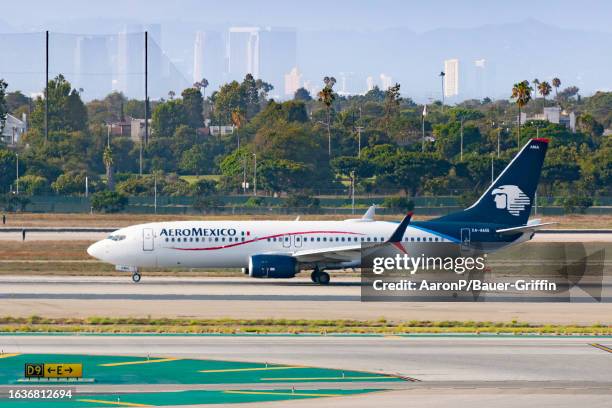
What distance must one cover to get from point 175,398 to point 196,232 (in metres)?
30.0

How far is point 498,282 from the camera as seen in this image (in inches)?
2306

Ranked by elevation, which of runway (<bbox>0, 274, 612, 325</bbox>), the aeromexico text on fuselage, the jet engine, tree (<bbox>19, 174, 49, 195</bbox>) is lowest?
runway (<bbox>0, 274, 612, 325</bbox>)

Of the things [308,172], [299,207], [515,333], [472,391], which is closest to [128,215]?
[299,207]

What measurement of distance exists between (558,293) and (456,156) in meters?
130

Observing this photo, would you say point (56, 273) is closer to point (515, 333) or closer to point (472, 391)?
point (515, 333)

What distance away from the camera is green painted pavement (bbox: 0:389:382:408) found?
91.3 feet

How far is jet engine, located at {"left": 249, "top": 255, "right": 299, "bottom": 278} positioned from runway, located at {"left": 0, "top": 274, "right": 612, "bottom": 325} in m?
0.70

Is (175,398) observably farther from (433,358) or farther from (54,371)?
(433,358)

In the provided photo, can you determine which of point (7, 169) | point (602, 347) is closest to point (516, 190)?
point (602, 347)

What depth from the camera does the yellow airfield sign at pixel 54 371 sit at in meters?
29.9

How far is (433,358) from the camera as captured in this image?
34.8 meters

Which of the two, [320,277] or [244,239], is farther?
[320,277]

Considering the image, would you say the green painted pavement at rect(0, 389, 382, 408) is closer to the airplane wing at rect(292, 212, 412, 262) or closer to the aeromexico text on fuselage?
the airplane wing at rect(292, 212, 412, 262)

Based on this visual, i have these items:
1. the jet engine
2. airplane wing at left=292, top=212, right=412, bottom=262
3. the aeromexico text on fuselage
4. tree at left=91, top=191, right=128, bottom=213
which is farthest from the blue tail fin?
tree at left=91, top=191, right=128, bottom=213
